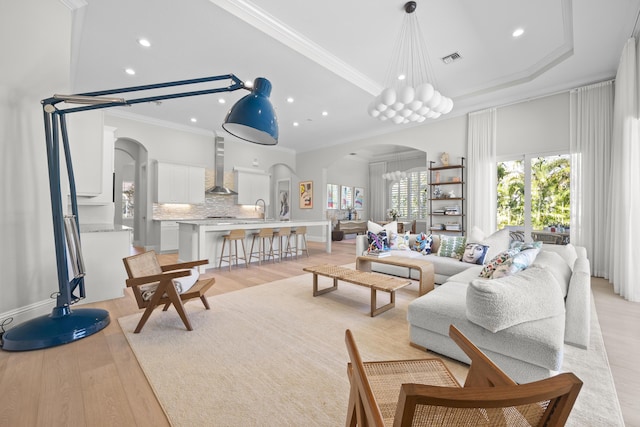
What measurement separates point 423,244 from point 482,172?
241cm

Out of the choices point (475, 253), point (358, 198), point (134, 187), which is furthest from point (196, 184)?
point (475, 253)

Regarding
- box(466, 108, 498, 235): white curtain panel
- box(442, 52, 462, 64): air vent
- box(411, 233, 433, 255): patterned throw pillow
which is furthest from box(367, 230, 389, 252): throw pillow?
box(442, 52, 462, 64): air vent

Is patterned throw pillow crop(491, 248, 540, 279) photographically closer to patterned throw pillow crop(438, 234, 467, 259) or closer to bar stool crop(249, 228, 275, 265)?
patterned throw pillow crop(438, 234, 467, 259)

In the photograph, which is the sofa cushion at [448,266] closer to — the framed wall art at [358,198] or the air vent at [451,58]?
the air vent at [451,58]

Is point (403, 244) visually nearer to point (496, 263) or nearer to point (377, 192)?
point (496, 263)

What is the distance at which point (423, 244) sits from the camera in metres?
4.82

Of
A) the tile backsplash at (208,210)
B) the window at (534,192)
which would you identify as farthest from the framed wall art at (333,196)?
the window at (534,192)

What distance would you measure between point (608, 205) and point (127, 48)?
7.71 metres

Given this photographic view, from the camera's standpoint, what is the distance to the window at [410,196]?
430 inches

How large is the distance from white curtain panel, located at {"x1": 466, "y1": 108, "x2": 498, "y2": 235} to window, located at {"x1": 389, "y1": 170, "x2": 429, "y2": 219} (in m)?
4.84

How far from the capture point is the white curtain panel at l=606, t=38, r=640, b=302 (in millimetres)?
3445

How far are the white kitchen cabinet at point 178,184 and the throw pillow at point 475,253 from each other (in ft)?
22.8

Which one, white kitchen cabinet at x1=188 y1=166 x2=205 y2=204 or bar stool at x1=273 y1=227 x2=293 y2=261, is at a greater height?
white kitchen cabinet at x1=188 y1=166 x2=205 y2=204

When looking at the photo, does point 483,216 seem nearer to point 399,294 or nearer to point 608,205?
point 608,205
